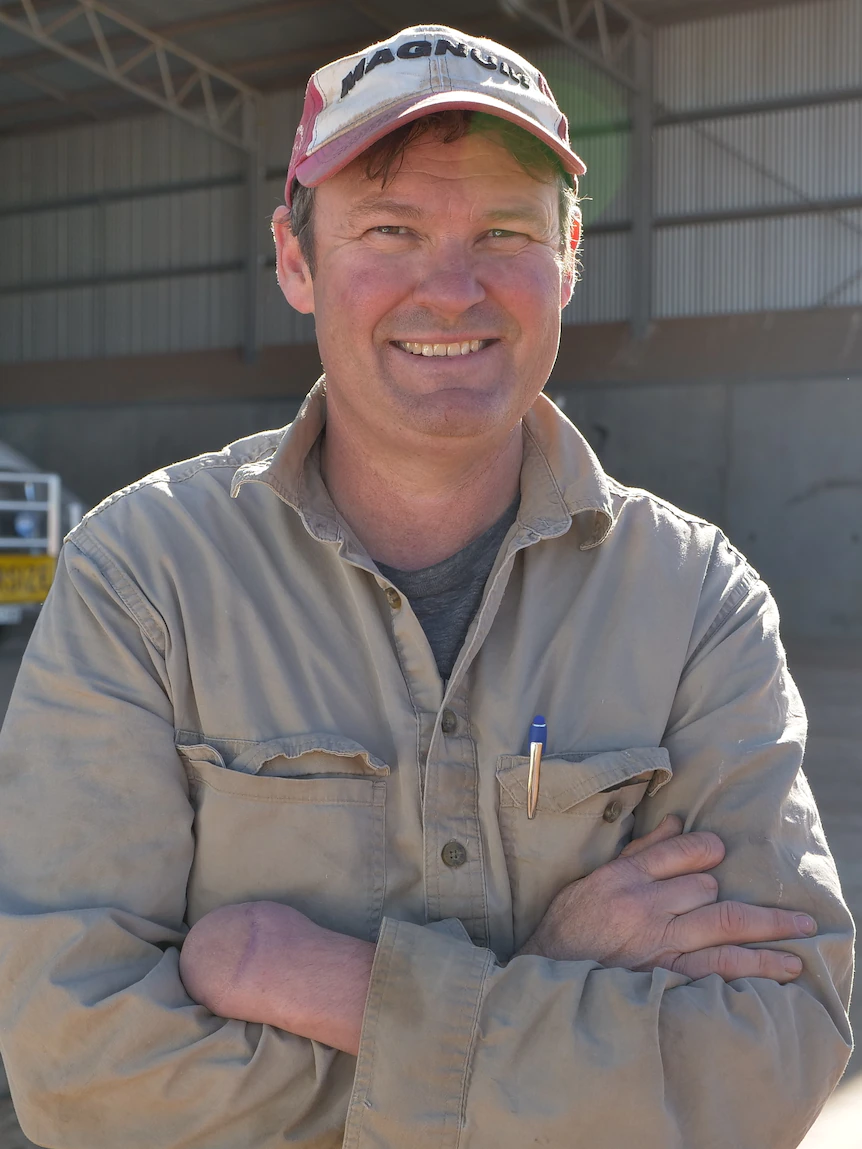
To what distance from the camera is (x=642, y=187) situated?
13.9 meters

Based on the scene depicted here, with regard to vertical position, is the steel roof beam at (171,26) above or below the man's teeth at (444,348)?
above

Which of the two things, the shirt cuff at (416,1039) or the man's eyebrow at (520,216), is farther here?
the man's eyebrow at (520,216)

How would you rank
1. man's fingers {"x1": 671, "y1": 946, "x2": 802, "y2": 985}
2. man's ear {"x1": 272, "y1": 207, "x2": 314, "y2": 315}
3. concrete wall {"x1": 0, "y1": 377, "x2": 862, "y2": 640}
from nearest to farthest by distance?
man's fingers {"x1": 671, "y1": 946, "x2": 802, "y2": 985} < man's ear {"x1": 272, "y1": 207, "x2": 314, "y2": 315} < concrete wall {"x1": 0, "y1": 377, "x2": 862, "y2": 640}

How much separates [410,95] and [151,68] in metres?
16.2

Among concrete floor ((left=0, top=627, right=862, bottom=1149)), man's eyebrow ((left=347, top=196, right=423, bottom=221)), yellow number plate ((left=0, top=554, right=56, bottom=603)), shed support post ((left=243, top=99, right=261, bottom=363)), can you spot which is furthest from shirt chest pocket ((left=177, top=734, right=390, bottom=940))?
shed support post ((left=243, top=99, right=261, bottom=363))

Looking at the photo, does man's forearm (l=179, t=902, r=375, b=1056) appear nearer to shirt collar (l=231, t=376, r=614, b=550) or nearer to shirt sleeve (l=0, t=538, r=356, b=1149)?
shirt sleeve (l=0, t=538, r=356, b=1149)

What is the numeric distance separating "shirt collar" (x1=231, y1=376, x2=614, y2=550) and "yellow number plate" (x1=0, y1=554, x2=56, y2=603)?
6074 mm

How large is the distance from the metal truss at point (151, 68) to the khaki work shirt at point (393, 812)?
44.0 feet

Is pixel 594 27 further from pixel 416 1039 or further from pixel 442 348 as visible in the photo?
pixel 416 1039

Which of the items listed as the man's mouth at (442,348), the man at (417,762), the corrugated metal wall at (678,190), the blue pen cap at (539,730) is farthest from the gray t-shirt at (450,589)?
the corrugated metal wall at (678,190)

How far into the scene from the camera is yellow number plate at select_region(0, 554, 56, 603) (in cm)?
754

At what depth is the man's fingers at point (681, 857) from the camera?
159 cm

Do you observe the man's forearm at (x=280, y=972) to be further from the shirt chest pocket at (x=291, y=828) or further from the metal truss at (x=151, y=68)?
the metal truss at (x=151, y=68)

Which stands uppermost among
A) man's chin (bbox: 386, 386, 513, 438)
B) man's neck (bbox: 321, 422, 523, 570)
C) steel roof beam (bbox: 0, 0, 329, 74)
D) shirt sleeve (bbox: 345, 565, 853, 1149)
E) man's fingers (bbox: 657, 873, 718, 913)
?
steel roof beam (bbox: 0, 0, 329, 74)
